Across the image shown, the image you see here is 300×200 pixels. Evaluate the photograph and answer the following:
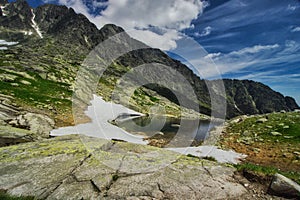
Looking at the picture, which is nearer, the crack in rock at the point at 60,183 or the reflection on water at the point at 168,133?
the crack in rock at the point at 60,183

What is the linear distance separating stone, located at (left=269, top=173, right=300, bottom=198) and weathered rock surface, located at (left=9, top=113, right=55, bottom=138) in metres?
21.8

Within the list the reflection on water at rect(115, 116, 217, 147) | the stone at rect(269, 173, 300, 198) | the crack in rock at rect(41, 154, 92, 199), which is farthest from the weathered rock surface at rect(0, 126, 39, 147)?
the stone at rect(269, 173, 300, 198)

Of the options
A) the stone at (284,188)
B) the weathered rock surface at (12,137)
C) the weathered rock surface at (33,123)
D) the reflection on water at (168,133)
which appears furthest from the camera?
the reflection on water at (168,133)

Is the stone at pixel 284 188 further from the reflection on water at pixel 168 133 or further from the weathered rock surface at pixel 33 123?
the weathered rock surface at pixel 33 123

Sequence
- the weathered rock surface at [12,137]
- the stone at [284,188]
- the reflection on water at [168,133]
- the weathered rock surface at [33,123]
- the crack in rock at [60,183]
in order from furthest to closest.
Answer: the reflection on water at [168,133], the weathered rock surface at [33,123], the weathered rock surface at [12,137], the stone at [284,188], the crack in rock at [60,183]

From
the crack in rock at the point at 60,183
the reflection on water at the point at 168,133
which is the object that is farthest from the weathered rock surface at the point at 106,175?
the reflection on water at the point at 168,133

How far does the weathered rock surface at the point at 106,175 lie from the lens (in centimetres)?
869

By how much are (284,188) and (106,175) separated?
28.3 feet

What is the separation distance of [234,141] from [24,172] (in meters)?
25.1

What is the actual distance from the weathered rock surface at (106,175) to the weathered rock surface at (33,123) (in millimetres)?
10857

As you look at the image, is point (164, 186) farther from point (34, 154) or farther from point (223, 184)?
point (34, 154)

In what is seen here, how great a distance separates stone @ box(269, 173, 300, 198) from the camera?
880 centimetres

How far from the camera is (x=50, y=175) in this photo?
31.9 ft

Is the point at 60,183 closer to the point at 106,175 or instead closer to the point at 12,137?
the point at 106,175
